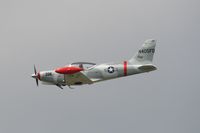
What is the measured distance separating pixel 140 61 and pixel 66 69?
833cm

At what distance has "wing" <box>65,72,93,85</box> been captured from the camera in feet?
218

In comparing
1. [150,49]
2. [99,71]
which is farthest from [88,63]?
[150,49]

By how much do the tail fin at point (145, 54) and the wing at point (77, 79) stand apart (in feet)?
17.0

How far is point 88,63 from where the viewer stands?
227 feet

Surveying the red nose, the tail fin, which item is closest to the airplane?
the tail fin

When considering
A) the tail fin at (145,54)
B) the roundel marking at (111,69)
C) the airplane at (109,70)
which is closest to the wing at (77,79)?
the airplane at (109,70)

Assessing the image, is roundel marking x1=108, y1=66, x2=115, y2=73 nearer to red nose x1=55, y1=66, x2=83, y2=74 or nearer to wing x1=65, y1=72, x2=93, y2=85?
wing x1=65, y1=72, x2=93, y2=85

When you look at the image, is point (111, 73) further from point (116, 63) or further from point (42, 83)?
point (42, 83)

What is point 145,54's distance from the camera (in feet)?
229

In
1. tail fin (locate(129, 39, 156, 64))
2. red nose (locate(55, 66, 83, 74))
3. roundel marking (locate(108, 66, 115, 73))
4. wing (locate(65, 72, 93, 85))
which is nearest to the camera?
red nose (locate(55, 66, 83, 74))

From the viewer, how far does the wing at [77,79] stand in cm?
6644

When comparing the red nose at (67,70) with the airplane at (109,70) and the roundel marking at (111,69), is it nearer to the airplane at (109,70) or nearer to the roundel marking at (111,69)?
the airplane at (109,70)

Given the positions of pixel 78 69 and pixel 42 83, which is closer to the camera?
pixel 78 69

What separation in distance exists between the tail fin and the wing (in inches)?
204
